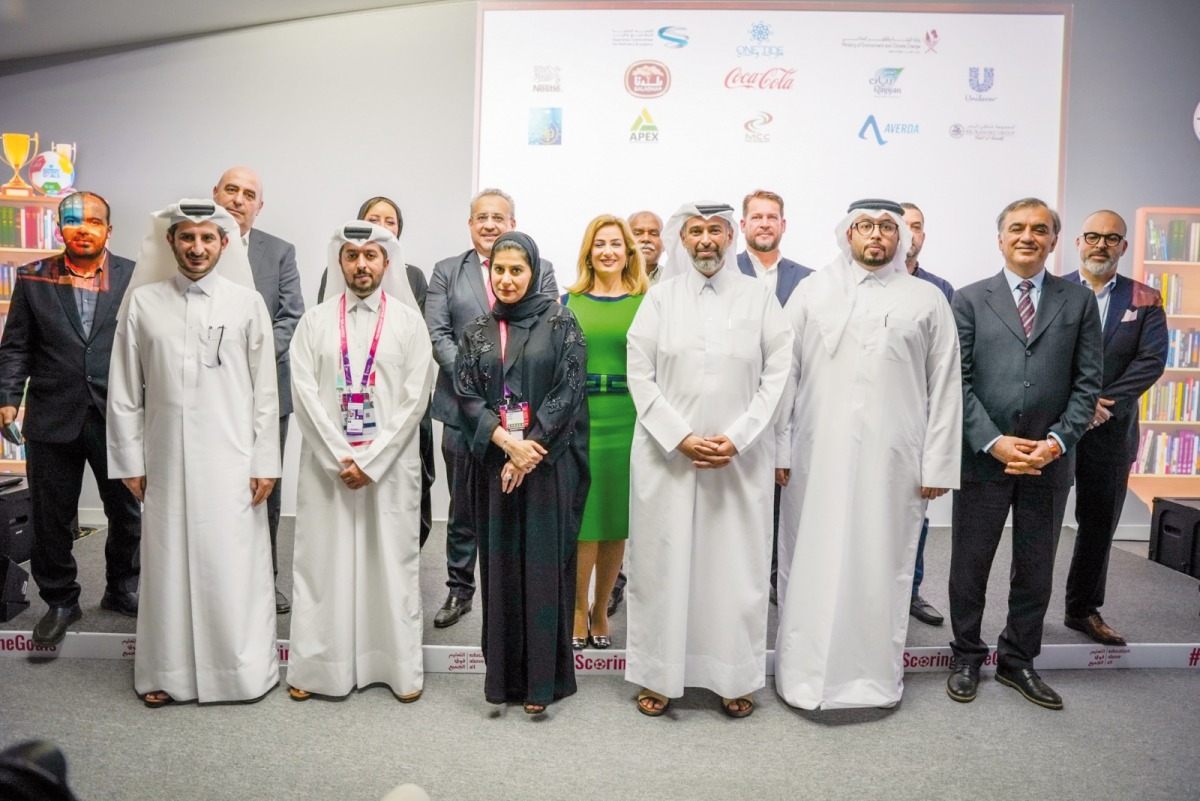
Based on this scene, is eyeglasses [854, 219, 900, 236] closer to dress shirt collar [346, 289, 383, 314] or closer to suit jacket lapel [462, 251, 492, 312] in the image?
suit jacket lapel [462, 251, 492, 312]

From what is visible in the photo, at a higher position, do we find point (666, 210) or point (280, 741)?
point (666, 210)

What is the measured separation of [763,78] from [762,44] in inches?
8.6

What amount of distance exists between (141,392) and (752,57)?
13.8 ft

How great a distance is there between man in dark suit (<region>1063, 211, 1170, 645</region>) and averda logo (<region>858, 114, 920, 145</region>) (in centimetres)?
188

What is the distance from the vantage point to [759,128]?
545 cm

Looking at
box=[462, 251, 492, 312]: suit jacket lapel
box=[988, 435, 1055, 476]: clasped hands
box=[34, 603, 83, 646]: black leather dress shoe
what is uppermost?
box=[462, 251, 492, 312]: suit jacket lapel

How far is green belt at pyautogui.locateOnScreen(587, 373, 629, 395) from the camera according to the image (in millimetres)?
3307

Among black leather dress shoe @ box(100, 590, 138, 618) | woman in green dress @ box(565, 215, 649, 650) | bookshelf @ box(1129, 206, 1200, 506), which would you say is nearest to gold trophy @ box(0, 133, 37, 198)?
black leather dress shoe @ box(100, 590, 138, 618)

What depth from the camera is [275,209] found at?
585cm

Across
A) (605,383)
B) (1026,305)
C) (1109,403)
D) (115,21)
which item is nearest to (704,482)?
(605,383)

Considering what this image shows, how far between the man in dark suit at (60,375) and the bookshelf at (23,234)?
7.93 ft

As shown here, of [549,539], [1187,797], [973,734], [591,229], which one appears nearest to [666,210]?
[591,229]

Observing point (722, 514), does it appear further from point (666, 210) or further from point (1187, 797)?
point (666, 210)

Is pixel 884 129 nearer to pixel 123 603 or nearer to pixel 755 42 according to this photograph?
pixel 755 42
